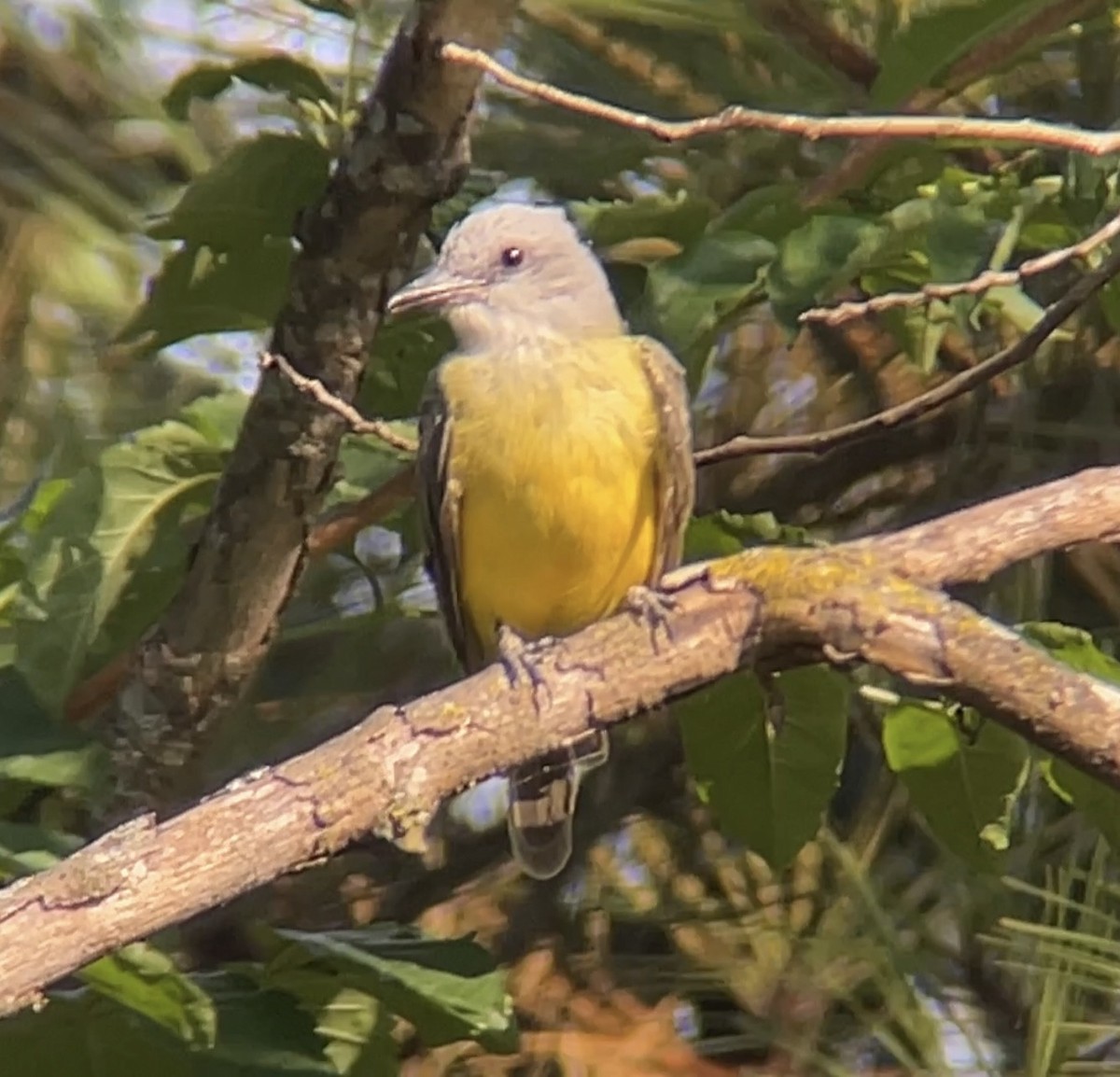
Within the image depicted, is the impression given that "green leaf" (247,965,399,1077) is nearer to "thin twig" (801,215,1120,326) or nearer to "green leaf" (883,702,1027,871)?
"green leaf" (883,702,1027,871)

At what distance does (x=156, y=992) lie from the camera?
1149mm

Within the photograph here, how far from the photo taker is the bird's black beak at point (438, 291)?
1511 millimetres

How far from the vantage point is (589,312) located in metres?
1.63

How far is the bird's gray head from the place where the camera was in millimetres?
1611

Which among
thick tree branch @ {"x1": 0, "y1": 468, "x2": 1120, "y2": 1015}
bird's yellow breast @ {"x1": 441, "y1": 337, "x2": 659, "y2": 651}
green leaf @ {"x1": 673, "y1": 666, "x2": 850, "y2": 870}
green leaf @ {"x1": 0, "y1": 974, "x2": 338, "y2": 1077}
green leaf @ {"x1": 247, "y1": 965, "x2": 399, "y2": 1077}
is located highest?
thick tree branch @ {"x1": 0, "y1": 468, "x2": 1120, "y2": 1015}

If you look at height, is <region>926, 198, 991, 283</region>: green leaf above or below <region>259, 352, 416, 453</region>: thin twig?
above

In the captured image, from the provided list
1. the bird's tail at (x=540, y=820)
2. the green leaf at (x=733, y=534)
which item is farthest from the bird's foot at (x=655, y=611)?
the bird's tail at (x=540, y=820)

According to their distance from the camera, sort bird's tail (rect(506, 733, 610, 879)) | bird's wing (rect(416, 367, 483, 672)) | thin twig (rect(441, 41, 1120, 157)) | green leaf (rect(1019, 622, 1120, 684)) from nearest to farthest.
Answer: thin twig (rect(441, 41, 1120, 157)) < green leaf (rect(1019, 622, 1120, 684)) < bird's wing (rect(416, 367, 483, 672)) < bird's tail (rect(506, 733, 610, 879))

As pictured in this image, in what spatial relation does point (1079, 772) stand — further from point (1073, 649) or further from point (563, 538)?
point (563, 538)

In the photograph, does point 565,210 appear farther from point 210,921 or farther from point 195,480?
point 210,921

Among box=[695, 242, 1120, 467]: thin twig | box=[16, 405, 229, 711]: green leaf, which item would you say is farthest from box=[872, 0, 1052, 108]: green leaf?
box=[16, 405, 229, 711]: green leaf

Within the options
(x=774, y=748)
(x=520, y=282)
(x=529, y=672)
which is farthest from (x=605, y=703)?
(x=520, y=282)

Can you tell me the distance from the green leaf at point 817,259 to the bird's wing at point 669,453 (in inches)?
9.2

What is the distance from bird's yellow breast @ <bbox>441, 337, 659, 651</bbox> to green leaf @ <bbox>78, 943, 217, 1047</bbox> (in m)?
0.46
